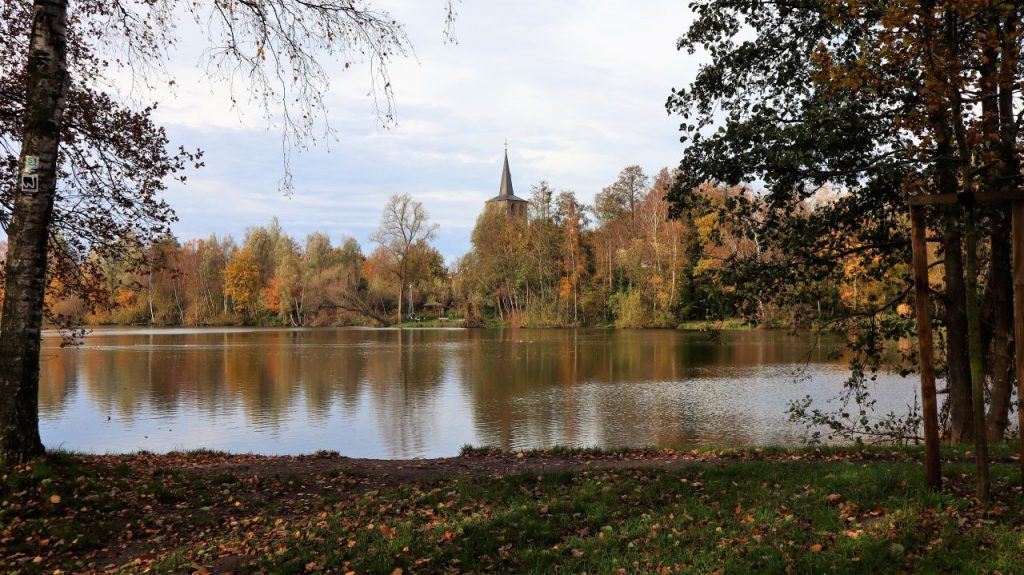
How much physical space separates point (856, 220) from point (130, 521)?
34.8 ft

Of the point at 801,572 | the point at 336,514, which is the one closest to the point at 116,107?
the point at 336,514

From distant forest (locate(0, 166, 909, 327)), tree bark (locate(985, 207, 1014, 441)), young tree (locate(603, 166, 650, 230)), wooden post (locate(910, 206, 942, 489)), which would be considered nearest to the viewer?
wooden post (locate(910, 206, 942, 489))

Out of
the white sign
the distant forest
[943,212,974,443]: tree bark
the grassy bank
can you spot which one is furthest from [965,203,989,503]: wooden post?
the distant forest

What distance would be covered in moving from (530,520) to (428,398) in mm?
15095

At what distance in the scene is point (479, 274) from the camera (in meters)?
68.6

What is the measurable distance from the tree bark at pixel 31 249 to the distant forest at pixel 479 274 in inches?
1442

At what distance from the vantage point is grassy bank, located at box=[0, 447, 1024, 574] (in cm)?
451

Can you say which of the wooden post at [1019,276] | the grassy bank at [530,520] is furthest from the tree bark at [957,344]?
the wooden post at [1019,276]

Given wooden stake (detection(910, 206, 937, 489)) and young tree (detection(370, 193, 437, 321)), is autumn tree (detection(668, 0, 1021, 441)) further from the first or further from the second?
young tree (detection(370, 193, 437, 321))

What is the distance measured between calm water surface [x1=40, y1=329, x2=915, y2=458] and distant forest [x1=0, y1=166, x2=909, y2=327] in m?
14.9

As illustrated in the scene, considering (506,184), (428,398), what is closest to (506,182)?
(506,184)

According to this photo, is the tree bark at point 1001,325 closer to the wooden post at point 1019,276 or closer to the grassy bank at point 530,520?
the grassy bank at point 530,520

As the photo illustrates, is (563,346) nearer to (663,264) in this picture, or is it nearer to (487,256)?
(663,264)

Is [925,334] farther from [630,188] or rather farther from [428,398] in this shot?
[630,188]
